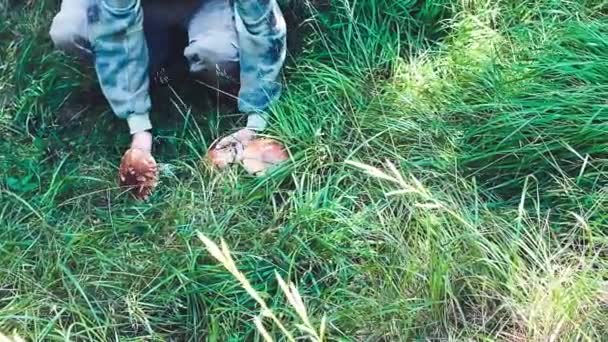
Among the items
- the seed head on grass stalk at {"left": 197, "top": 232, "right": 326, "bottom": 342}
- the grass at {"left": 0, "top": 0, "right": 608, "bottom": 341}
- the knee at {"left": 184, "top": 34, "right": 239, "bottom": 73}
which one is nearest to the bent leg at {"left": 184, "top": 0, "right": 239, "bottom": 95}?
the knee at {"left": 184, "top": 34, "right": 239, "bottom": 73}

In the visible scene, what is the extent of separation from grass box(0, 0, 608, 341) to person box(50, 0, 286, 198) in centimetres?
8

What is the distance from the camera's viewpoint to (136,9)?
2.77m

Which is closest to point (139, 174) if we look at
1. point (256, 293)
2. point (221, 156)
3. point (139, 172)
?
point (139, 172)

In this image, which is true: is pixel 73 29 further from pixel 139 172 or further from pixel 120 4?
pixel 139 172

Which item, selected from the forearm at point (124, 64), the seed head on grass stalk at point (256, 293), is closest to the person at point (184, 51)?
the forearm at point (124, 64)

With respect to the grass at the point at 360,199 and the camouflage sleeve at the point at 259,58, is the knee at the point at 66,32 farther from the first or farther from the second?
the camouflage sleeve at the point at 259,58

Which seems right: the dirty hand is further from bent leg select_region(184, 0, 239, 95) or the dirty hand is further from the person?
bent leg select_region(184, 0, 239, 95)

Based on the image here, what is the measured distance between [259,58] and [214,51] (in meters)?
0.13

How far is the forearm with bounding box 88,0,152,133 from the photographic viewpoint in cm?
279

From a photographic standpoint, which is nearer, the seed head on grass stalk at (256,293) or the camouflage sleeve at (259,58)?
the seed head on grass stalk at (256,293)

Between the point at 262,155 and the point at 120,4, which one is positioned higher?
the point at 120,4

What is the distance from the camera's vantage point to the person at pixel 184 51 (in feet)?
9.00

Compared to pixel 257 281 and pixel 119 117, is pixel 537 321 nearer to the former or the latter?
pixel 257 281

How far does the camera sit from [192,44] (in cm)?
288
